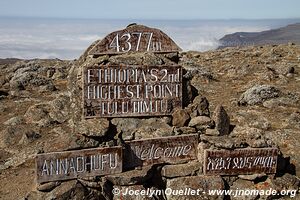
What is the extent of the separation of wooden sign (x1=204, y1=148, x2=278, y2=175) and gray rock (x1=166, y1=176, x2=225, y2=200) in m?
0.25

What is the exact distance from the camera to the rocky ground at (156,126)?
39.6 feet

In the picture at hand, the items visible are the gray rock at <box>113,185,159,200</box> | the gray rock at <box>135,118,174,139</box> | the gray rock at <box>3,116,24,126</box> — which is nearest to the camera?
the gray rock at <box>113,185,159,200</box>

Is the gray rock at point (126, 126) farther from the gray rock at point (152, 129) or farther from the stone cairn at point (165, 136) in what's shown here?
the gray rock at point (152, 129)

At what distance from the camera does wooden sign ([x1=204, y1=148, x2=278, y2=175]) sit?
12.4m

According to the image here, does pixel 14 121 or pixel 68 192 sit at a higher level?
pixel 14 121

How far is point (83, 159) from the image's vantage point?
468 inches

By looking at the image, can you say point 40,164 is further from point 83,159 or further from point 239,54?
point 239,54

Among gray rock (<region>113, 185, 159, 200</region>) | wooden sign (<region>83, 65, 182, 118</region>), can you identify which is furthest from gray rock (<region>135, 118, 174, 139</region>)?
gray rock (<region>113, 185, 159, 200</region>)

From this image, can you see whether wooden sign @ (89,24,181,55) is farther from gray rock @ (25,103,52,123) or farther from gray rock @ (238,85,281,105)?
gray rock @ (238,85,281,105)

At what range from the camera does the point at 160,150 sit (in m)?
12.6

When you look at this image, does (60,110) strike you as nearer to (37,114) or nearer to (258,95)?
(37,114)

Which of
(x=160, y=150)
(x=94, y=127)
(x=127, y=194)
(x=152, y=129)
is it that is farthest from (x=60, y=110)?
(x=127, y=194)

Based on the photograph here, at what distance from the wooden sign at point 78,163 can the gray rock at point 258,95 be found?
11.9 meters

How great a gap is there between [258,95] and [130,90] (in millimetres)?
11972
